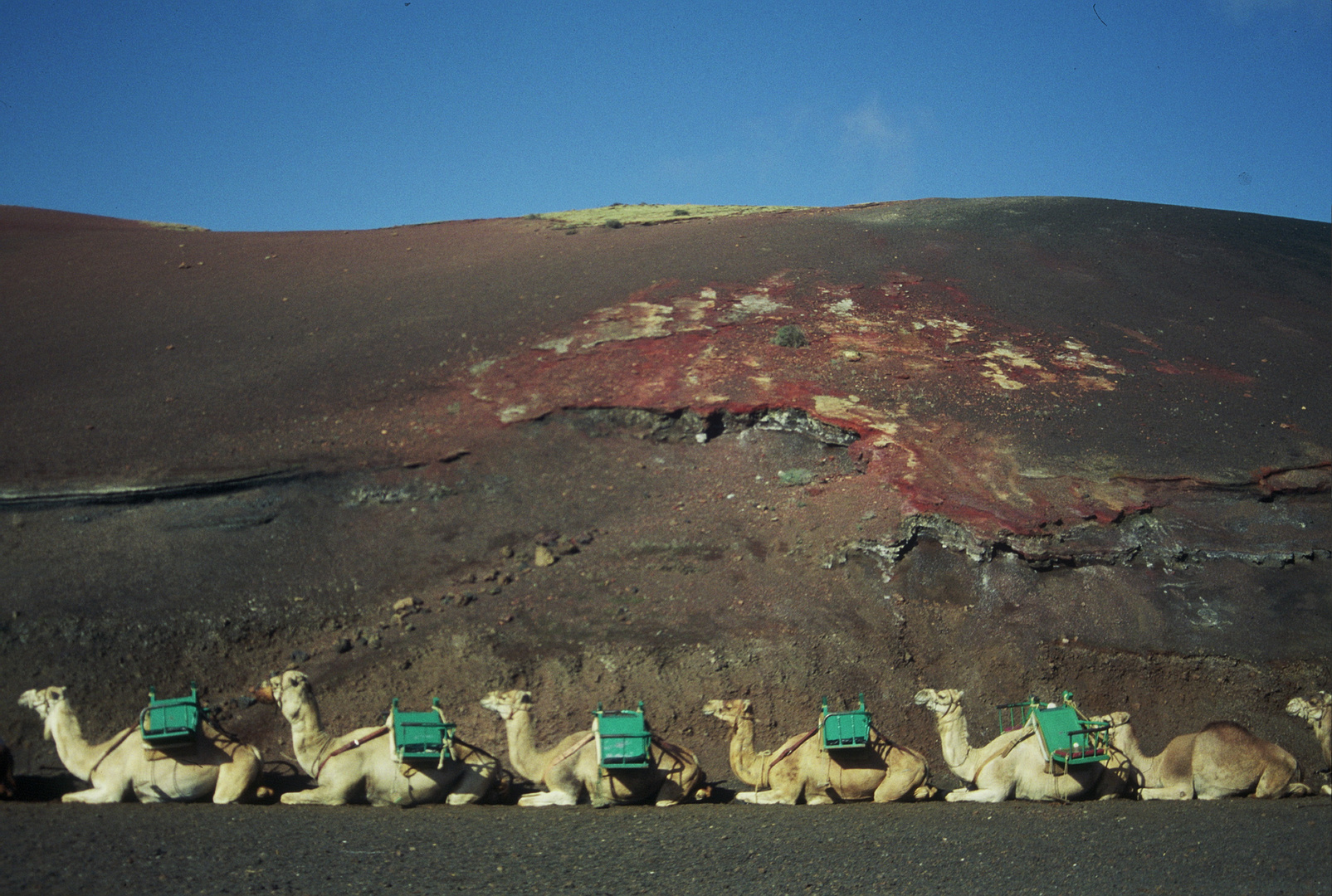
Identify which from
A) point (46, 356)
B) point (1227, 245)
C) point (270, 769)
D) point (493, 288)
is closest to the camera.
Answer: point (270, 769)

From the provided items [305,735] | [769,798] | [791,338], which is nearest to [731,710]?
[769,798]

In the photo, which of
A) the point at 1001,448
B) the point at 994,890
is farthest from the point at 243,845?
the point at 1001,448

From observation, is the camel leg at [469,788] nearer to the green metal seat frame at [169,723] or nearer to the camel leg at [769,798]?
the green metal seat frame at [169,723]

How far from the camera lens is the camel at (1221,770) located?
264 inches

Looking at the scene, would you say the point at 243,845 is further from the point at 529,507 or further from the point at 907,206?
the point at 907,206

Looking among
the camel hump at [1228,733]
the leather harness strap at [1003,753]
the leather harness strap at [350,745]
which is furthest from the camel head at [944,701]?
the leather harness strap at [350,745]

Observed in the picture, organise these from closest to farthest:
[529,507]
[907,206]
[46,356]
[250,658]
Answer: [250,658], [529,507], [46,356], [907,206]

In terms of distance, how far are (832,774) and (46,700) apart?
548 cm

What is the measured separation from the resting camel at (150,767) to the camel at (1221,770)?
20.3 ft

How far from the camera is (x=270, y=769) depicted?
6918mm

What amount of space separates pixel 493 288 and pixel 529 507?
6495 millimetres

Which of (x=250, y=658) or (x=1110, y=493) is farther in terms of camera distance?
(x=1110, y=493)

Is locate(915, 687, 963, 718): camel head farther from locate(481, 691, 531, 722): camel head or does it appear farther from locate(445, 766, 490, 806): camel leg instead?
locate(445, 766, 490, 806): camel leg

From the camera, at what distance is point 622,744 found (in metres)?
6.12
